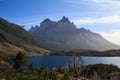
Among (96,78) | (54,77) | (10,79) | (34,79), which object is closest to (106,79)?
(96,78)

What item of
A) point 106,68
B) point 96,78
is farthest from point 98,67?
point 96,78

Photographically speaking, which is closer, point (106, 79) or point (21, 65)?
point (106, 79)

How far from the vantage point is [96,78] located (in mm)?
124312

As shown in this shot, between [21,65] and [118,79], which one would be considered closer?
[118,79]

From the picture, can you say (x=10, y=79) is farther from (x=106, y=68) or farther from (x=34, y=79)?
(x=106, y=68)

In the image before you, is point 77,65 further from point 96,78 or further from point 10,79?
point 10,79

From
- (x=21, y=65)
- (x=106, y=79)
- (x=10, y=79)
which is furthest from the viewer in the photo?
(x=21, y=65)

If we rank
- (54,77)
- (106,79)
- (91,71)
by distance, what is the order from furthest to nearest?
(91,71)
(106,79)
(54,77)

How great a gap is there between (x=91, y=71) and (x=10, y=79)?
238 ft

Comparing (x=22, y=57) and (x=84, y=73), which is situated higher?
(x=22, y=57)

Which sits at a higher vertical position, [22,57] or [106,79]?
[22,57]

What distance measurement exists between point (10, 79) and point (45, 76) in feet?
63.3

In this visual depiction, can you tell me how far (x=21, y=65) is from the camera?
150 m

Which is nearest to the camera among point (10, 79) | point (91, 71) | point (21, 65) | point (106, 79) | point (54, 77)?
point (10, 79)
